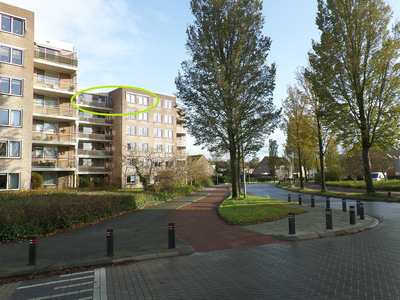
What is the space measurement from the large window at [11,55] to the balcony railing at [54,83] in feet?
13.0

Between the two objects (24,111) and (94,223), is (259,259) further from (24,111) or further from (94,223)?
(24,111)

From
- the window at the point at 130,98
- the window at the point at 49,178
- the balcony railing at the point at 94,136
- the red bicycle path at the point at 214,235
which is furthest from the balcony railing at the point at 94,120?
the red bicycle path at the point at 214,235

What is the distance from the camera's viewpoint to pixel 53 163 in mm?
27375

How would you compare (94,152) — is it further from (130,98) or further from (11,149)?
(11,149)

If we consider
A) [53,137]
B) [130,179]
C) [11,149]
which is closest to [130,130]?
[130,179]

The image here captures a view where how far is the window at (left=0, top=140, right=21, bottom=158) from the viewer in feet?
71.1

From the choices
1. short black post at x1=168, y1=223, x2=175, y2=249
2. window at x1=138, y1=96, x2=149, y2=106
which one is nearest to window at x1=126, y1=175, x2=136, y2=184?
window at x1=138, y1=96, x2=149, y2=106

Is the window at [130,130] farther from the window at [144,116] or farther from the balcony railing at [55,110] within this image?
the balcony railing at [55,110]

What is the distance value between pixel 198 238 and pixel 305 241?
11.9ft

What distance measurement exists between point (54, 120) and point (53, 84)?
3718mm

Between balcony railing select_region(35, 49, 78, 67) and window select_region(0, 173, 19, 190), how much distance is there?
1202cm

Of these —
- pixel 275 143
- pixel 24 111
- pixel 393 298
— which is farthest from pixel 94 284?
pixel 275 143

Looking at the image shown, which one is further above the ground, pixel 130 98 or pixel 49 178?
pixel 130 98

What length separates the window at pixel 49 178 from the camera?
2836cm
